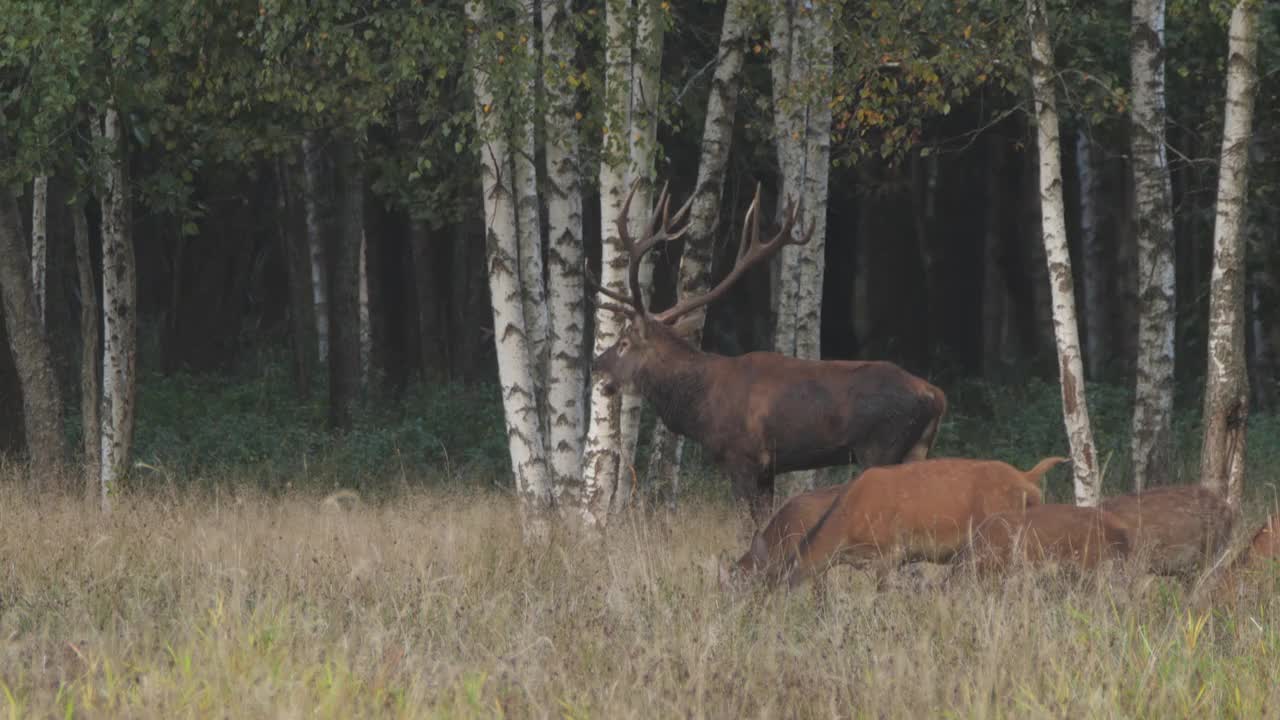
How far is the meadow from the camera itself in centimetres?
569

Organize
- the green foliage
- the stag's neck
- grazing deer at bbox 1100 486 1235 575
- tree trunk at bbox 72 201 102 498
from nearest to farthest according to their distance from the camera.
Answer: grazing deer at bbox 1100 486 1235 575 → the stag's neck → tree trunk at bbox 72 201 102 498 → the green foliage

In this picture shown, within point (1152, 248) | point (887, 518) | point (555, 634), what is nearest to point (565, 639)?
point (555, 634)

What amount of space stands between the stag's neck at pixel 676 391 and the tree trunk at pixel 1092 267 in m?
15.0

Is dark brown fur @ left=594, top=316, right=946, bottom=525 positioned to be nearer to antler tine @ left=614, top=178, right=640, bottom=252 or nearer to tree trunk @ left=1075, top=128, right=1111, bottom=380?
antler tine @ left=614, top=178, right=640, bottom=252

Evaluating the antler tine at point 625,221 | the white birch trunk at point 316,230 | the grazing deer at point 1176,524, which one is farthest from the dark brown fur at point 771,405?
the white birch trunk at point 316,230

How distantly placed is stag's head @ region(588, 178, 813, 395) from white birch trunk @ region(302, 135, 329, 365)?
9.41 metres

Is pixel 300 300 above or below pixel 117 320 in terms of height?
above

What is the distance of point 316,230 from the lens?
26297mm

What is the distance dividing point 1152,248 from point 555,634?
8304 mm

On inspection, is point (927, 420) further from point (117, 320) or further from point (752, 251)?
point (117, 320)

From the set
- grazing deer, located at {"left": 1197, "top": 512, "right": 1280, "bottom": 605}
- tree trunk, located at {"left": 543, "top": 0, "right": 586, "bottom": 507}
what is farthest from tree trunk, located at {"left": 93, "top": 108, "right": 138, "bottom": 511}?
grazing deer, located at {"left": 1197, "top": 512, "right": 1280, "bottom": 605}

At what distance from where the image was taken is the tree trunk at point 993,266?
81.0ft

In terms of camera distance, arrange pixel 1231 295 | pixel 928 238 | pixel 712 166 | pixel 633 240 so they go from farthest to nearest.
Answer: pixel 928 238 < pixel 712 166 < pixel 633 240 < pixel 1231 295

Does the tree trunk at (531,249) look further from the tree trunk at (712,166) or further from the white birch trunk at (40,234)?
the white birch trunk at (40,234)
